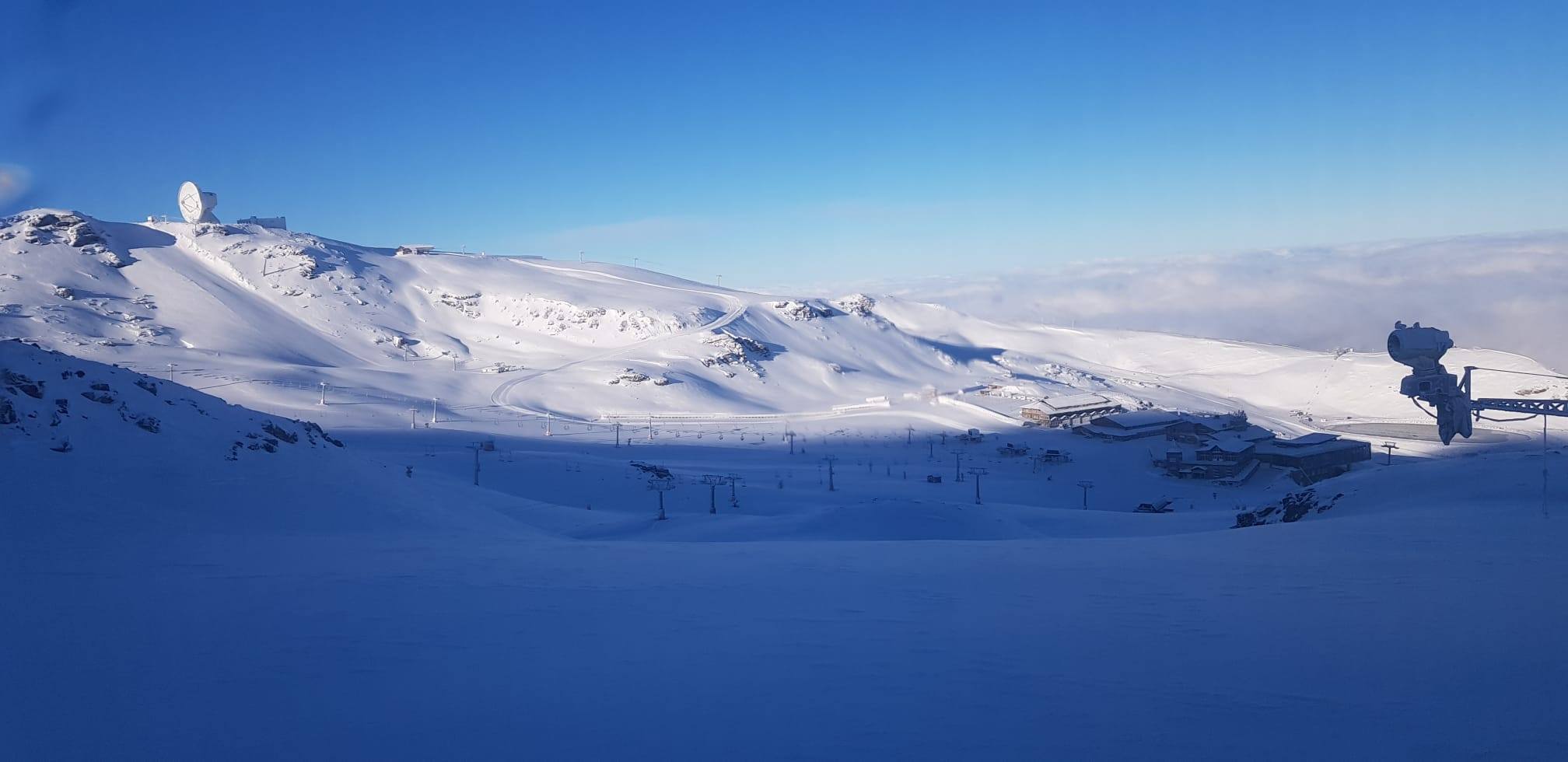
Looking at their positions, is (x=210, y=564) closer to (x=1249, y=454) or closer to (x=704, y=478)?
(x=704, y=478)

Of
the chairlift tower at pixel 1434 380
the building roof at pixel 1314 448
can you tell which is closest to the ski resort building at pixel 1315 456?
the building roof at pixel 1314 448

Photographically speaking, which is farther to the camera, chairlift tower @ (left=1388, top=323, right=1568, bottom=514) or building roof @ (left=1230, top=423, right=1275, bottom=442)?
building roof @ (left=1230, top=423, right=1275, bottom=442)

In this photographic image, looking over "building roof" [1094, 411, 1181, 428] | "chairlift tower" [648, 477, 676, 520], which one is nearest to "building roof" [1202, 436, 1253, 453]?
"building roof" [1094, 411, 1181, 428]

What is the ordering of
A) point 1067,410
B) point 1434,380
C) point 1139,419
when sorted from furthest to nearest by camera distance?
point 1067,410
point 1139,419
point 1434,380

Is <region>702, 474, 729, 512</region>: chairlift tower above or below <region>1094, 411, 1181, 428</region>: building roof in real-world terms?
below

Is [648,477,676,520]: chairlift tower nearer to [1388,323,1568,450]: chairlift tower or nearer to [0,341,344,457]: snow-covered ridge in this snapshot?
[0,341,344,457]: snow-covered ridge

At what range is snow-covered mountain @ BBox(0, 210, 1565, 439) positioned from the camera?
160 ft

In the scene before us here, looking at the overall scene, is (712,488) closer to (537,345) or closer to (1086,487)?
(1086,487)

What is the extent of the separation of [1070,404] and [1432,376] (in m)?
41.9

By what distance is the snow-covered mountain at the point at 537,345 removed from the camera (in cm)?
4866

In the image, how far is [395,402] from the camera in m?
44.2

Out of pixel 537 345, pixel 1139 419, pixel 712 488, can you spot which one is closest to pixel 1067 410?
pixel 1139 419

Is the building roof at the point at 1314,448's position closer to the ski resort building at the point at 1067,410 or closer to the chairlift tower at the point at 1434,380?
the ski resort building at the point at 1067,410

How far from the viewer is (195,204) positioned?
73.3 meters
